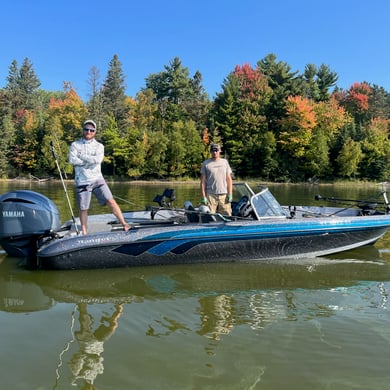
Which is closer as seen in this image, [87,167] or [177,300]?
[177,300]

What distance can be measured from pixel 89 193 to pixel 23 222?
42.5 inches

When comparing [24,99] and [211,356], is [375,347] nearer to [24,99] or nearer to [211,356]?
[211,356]

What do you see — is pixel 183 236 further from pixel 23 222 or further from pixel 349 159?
pixel 349 159

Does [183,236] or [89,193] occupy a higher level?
[89,193]

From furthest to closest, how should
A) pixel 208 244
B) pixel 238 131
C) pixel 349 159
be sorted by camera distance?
pixel 238 131 → pixel 349 159 → pixel 208 244

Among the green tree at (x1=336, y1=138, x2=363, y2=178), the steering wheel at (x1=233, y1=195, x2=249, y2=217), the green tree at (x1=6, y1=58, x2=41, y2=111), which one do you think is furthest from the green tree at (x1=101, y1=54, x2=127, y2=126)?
the steering wheel at (x1=233, y1=195, x2=249, y2=217)

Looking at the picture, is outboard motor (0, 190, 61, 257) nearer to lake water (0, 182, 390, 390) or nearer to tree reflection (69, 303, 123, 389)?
lake water (0, 182, 390, 390)

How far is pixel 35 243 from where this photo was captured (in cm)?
611

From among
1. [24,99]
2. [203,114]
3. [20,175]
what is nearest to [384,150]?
[203,114]

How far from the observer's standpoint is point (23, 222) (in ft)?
19.3

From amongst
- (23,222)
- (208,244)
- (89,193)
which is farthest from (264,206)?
(23,222)

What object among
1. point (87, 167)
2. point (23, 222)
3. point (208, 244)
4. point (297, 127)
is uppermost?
point (297, 127)

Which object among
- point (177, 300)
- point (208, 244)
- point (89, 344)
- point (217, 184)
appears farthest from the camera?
point (217, 184)

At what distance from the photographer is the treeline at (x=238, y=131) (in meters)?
48.8
